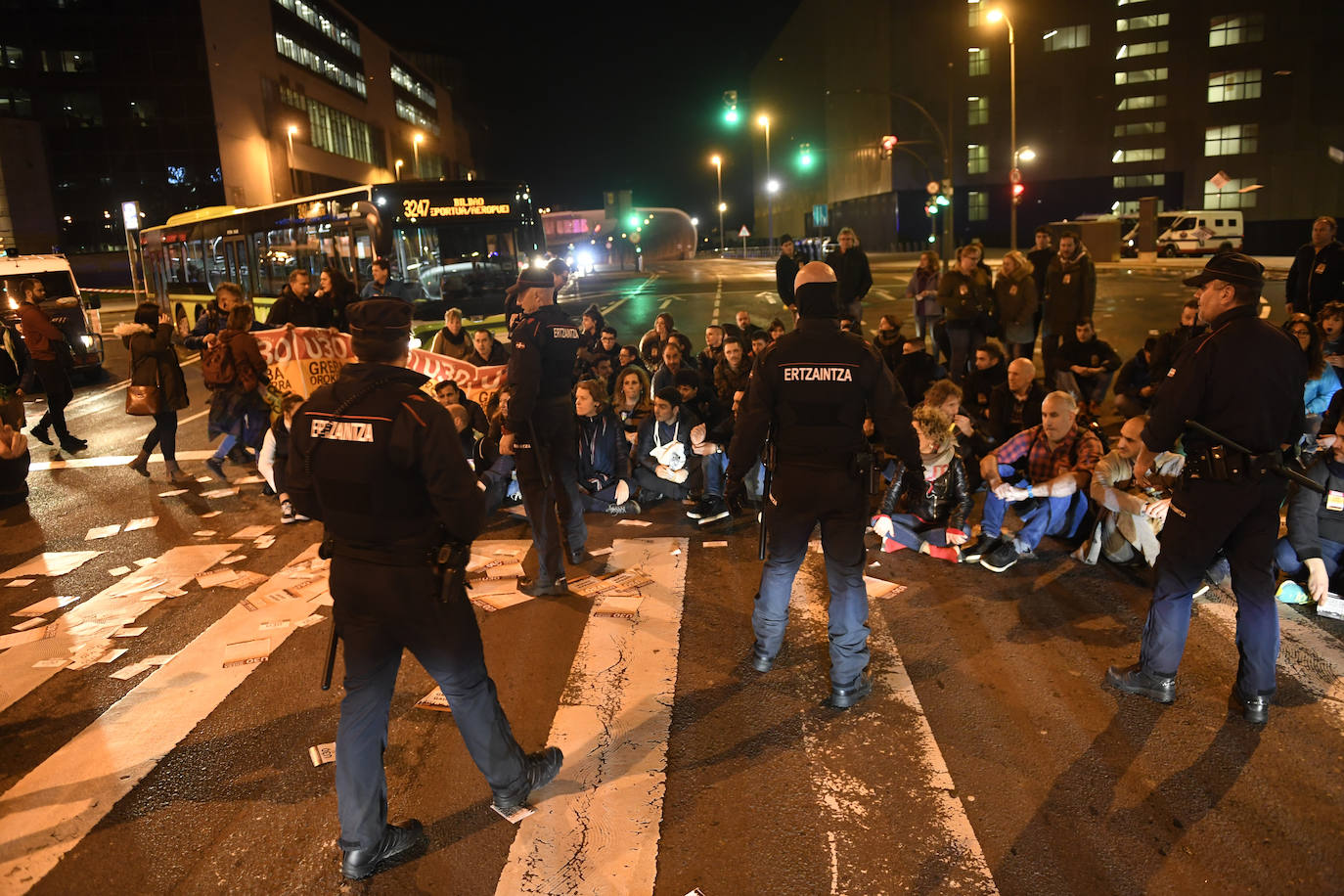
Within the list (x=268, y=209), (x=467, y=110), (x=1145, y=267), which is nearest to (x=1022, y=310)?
(x=268, y=209)

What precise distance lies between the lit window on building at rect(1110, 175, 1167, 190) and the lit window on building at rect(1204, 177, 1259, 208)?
2.37 metres

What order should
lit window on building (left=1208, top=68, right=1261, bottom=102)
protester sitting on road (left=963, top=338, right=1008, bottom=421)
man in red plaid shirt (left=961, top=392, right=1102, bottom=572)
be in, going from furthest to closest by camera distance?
1. lit window on building (left=1208, top=68, right=1261, bottom=102)
2. protester sitting on road (left=963, top=338, right=1008, bottom=421)
3. man in red plaid shirt (left=961, top=392, right=1102, bottom=572)

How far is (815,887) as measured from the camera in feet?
10.6

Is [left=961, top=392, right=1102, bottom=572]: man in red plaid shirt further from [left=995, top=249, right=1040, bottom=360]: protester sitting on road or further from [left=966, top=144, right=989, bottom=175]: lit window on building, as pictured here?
[left=966, top=144, right=989, bottom=175]: lit window on building

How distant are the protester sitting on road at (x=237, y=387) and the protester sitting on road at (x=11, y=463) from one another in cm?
256

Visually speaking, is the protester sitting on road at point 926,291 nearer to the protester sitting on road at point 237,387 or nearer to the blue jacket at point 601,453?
the blue jacket at point 601,453

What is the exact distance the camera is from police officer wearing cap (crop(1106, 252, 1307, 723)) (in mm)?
4031

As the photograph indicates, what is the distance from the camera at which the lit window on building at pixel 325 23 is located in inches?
2333

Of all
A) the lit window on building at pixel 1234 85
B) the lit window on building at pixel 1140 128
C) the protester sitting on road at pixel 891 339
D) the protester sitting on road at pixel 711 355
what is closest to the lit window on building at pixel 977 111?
the lit window on building at pixel 1140 128

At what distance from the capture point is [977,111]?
174 ft

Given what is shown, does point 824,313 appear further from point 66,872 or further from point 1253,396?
point 66,872

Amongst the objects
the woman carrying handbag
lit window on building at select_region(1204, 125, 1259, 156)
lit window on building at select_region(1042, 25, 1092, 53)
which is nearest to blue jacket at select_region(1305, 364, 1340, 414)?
the woman carrying handbag

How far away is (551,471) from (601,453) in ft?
6.81

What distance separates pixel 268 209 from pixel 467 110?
101 m
